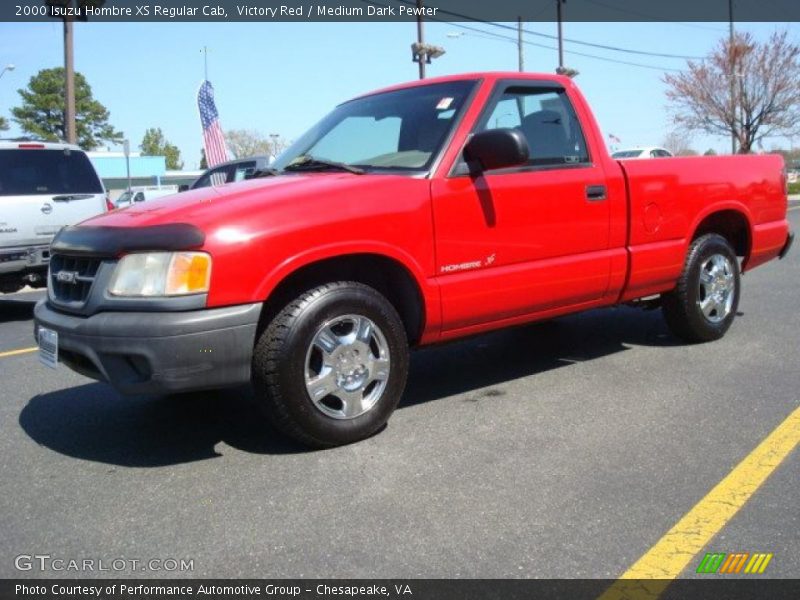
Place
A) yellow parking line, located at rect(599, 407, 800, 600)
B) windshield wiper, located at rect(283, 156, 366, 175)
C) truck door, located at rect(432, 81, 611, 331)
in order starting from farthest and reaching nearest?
windshield wiper, located at rect(283, 156, 366, 175)
truck door, located at rect(432, 81, 611, 331)
yellow parking line, located at rect(599, 407, 800, 600)

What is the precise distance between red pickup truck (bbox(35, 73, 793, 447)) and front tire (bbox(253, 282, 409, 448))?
0.4 inches

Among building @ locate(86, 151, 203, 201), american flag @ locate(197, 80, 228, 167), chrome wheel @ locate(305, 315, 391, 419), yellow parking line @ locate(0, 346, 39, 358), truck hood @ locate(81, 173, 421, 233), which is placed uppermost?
building @ locate(86, 151, 203, 201)

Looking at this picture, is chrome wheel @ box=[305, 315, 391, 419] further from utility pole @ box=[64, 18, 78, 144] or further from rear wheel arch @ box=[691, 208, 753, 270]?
utility pole @ box=[64, 18, 78, 144]

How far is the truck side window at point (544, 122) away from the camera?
466cm

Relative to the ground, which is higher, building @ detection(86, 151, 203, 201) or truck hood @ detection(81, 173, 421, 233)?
building @ detection(86, 151, 203, 201)

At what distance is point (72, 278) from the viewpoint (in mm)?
3785

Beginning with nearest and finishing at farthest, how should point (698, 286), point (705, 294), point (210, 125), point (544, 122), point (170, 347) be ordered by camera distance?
point (170, 347) < point (544, 122) < point (698, 286) < point (705, 294) < point (210, 125)

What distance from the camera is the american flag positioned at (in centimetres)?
2173

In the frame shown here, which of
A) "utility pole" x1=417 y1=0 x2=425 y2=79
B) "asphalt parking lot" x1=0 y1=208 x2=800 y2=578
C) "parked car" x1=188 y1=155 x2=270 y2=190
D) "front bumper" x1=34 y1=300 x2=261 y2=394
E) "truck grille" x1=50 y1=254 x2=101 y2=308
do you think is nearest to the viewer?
"asphalt parking lot" x1=0 y1=208 x2=800 y2=578

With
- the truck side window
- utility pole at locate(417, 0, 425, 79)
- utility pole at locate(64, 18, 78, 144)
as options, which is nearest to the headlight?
the truck side window

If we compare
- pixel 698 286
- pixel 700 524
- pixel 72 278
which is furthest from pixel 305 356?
pixel 698 286

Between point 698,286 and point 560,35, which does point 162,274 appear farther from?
point 560,35

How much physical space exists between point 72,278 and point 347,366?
141 centimetres

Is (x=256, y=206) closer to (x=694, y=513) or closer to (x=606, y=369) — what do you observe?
(x=694, y=513)
